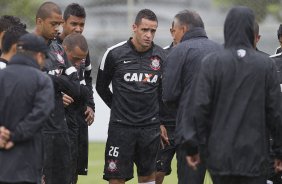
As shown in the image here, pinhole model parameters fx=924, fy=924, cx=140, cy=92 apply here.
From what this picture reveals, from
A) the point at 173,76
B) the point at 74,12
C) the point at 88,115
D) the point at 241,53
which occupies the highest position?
the point at 241,53

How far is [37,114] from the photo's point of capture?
24.6 feet

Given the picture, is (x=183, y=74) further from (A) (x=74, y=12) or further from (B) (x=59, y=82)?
(A) (x=74, y=12)

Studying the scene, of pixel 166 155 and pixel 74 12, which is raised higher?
pixel 74 12

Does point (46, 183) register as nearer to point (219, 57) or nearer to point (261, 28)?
point (219, 57)

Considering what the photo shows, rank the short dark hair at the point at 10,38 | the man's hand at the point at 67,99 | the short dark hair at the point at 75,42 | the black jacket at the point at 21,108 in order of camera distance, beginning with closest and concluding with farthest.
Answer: the black jacket at the point at 21,108
the short dark hair at the point at 10,38
the man's hand at the point at 67,99
the short dark hair at the point at 75,42

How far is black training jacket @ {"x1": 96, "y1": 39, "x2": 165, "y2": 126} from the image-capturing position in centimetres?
1045

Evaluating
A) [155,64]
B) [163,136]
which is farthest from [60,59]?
[163,136]

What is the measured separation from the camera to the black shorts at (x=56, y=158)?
9398 millimetres

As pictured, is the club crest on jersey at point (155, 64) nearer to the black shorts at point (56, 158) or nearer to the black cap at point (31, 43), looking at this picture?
the black shorts at point (56, 158)

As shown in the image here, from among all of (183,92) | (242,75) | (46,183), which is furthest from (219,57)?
(46,183)

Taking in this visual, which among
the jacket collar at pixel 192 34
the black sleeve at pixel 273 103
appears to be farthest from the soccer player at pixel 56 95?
the black sleeve at pixel 273 103

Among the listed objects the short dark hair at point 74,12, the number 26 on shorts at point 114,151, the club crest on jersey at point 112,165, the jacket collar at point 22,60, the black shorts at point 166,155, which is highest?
the jacket collar at point 22,60

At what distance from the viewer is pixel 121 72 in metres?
10.5

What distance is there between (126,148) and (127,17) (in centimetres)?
792
